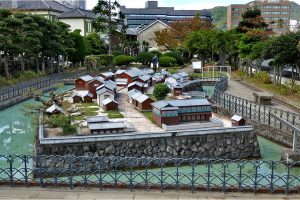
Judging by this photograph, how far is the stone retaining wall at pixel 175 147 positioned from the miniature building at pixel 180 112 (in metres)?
1.31

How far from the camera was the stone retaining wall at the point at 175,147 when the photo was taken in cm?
1438

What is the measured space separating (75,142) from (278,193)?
25.6ft

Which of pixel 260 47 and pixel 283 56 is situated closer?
pixel 283 56

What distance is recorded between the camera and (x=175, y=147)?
15.5 m

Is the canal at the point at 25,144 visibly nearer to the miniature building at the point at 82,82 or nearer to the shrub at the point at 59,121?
the shrub at the point at 59,121

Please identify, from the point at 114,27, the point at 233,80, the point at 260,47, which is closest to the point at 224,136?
the point at 260,47

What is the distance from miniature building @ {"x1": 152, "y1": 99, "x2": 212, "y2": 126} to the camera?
54.0 feet

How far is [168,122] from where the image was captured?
16516 mm

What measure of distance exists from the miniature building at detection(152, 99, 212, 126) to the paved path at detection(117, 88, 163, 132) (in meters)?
0.42

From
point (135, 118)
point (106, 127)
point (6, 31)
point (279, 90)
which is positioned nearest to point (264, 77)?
point (279, 90)

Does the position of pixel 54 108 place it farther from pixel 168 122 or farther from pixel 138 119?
pixel 168 122

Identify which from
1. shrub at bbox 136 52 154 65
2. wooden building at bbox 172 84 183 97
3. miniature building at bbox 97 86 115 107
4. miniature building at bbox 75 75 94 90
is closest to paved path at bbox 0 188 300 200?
miniature building at bbox 97 86 115 107

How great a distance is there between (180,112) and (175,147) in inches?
77.2

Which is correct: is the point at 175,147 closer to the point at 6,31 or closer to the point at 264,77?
the point at 264,77
